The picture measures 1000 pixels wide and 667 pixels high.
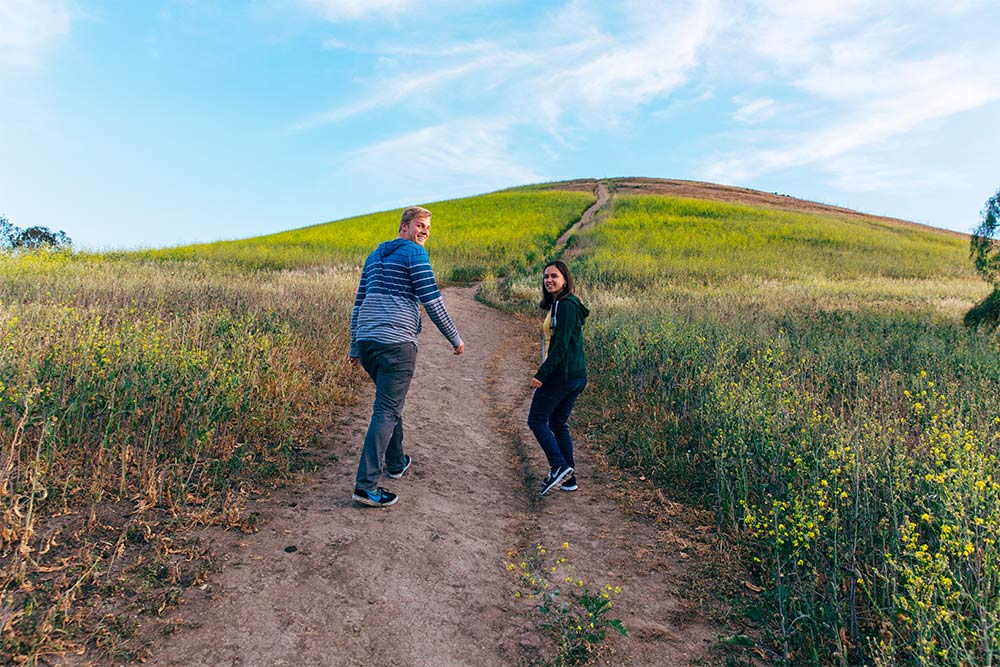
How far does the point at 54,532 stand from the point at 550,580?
340cm

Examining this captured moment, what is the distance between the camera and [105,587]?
3436mm

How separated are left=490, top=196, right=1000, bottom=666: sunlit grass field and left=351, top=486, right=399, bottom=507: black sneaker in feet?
9.06

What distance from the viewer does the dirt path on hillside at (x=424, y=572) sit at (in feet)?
10.6

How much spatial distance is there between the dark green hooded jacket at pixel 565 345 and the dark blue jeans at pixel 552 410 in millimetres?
88

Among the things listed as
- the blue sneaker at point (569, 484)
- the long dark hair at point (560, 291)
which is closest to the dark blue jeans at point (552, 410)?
the blue sneaker at point (569, 484)

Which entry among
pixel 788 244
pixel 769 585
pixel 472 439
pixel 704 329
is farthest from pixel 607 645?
pixel 788 244

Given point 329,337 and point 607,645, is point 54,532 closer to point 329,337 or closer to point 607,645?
point 607,645

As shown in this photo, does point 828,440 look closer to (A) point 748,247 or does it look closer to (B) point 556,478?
(B) point 556,478

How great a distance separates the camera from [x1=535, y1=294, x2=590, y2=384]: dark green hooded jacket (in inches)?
208

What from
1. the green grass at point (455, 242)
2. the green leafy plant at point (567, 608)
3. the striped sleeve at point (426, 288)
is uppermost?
the green grass at point (455, 242)

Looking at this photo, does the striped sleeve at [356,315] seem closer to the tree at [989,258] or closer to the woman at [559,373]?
the woman at [559,373]

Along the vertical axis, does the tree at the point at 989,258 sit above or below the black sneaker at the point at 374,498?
above

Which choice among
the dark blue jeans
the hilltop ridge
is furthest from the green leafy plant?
the hilltop ridge

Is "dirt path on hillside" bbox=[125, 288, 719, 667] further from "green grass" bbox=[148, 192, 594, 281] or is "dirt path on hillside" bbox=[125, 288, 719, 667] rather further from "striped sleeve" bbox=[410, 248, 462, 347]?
"green grass" bbox=[148, 192, 594, 281]
